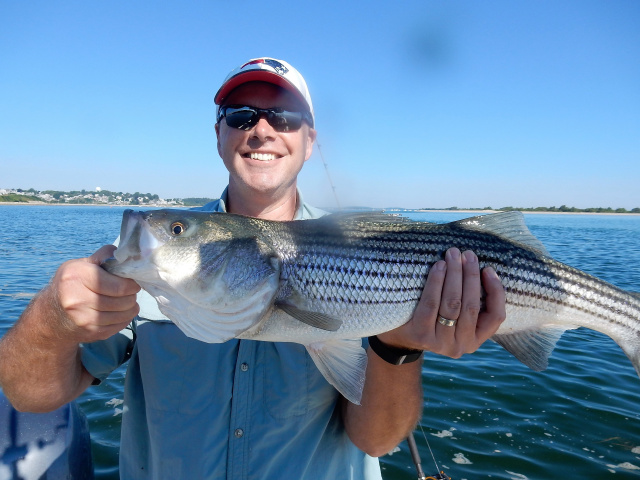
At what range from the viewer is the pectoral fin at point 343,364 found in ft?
8.50

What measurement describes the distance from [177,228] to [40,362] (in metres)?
1.12

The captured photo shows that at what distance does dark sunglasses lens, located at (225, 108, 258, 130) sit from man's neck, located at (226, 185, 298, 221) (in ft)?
1.71

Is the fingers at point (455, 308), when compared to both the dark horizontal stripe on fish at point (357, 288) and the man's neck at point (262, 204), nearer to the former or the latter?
the dark horizontal stripe on fish at point (357, 288)

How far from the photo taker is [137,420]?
9.59 feet

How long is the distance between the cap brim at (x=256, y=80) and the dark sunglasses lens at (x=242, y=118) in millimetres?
194

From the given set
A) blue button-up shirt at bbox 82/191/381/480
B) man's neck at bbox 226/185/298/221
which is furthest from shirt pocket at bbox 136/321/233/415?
man's neck at bbox 226/185/298/221

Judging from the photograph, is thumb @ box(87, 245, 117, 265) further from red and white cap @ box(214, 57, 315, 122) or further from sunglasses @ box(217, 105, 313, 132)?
red and white cap @ box(214, 57, 315, 122)

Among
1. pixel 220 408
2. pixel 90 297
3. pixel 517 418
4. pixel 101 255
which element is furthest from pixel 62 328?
pixel 517 418

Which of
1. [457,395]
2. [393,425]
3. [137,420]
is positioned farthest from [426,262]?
[457,395]

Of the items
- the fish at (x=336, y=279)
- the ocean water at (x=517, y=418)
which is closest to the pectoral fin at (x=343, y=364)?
the fish at (x=336, y=279)

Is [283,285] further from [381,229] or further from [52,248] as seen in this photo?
[52,248]

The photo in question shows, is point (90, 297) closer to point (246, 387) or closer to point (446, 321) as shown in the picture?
point (246, 387)

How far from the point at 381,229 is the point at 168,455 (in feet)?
6.68

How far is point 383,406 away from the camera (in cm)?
285
